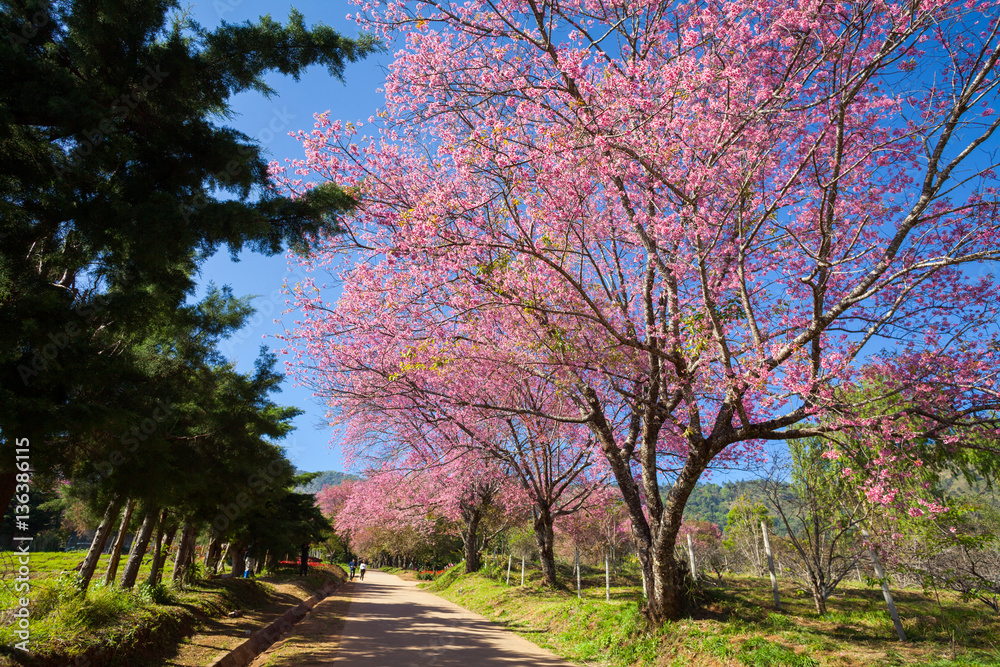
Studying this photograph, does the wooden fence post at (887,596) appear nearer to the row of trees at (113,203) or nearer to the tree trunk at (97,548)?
the row of trees at (113,203)

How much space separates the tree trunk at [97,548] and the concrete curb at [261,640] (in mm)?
2315

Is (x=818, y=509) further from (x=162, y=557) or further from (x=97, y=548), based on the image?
(x=162, y=557)

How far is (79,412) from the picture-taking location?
14.2 ft

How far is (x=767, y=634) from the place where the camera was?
6.66 meters

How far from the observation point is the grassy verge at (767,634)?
5.91 metres

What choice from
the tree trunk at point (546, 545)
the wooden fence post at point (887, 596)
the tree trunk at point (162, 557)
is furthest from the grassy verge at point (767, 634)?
the tree trunk at point (162, 557)

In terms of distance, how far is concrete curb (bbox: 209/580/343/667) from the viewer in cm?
721

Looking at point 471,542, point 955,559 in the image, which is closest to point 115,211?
point 955,559

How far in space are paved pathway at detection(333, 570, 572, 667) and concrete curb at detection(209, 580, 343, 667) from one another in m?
1.40

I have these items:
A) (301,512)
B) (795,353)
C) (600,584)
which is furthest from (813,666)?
(301,512)

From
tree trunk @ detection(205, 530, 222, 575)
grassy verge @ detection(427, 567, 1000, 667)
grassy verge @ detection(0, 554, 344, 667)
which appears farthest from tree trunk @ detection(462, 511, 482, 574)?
grassy verge @ detection(0, 554, 344, 667)

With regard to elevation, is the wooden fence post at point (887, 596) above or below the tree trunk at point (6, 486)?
below

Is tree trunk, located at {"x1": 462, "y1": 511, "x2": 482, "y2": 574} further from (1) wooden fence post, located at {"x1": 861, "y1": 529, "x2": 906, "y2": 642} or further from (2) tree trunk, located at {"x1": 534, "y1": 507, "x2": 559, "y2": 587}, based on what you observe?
(1) wooden fence post, located at {"x1": 861, "y1": 529, "x2": 906, "y2": 642}

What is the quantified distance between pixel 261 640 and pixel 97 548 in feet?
10.8
